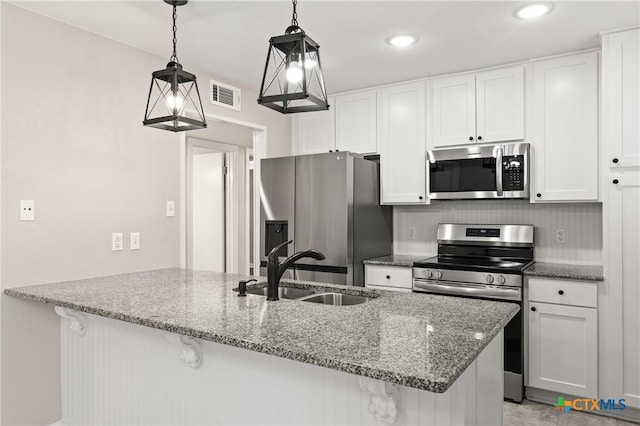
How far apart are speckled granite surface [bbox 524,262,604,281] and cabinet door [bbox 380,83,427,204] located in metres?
1.00

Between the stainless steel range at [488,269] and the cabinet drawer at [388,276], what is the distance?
9cm

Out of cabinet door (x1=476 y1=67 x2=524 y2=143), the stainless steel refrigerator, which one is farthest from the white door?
cabinet door (x1=476 y1=67 x2=524 y2=143)

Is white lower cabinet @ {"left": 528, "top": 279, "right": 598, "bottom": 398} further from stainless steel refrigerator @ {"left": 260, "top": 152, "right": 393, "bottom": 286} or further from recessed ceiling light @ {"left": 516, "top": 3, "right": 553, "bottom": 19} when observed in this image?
recessed ceiling light @ {"left": 516, "top": 3, "right": 553, "bottom": 19}

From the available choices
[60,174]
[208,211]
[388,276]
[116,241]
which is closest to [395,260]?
[388,276]

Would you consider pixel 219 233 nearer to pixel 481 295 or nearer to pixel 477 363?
pixel 481 295

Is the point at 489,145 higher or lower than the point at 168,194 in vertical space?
higher

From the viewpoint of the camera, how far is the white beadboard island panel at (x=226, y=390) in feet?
4.39

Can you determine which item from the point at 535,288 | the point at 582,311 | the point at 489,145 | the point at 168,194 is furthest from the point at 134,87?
the point at 582,311

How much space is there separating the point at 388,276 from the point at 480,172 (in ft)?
3.48

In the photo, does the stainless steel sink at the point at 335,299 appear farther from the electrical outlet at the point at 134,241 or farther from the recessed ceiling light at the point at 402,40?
the recessed ceiling light at the point at 402,40

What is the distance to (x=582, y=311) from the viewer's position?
276cm

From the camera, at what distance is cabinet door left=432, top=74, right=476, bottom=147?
340 centimetres

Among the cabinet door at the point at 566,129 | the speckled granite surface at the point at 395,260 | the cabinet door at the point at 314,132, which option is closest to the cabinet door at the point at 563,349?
the cabinet door at the point at 566,129

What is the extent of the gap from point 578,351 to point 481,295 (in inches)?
26.0
